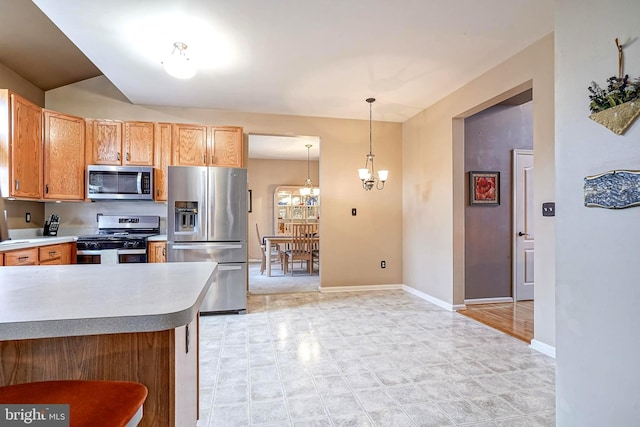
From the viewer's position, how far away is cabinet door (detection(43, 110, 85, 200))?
3.59m

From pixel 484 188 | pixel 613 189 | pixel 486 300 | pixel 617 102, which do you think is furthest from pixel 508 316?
pixel 617 102

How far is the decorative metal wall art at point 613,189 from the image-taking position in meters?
1.37

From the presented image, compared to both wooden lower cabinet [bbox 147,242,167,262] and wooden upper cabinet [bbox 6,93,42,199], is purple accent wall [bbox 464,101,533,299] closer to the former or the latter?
wooden lower cabinet [bbox 147,242,167,262]

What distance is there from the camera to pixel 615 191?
1429mm

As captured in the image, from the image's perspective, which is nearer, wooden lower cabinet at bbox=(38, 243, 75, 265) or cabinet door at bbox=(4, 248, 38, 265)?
cabinet door at bbox=(4, 248, 38, 265)

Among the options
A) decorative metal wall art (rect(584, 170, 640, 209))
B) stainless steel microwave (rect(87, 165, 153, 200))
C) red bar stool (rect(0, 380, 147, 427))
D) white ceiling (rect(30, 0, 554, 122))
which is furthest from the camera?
stainless steel microwave (rect(87, 165, 153, 200))

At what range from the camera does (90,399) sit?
30.3 inches

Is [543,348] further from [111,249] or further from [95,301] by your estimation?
[111,249]

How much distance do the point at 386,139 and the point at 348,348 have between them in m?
3.28

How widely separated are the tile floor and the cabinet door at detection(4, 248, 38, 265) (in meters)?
1.64

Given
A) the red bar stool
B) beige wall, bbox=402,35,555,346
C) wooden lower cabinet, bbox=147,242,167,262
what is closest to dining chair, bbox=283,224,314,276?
beige wall, bbox=402,35,555,346

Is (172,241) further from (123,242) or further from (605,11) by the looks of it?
(605,11)

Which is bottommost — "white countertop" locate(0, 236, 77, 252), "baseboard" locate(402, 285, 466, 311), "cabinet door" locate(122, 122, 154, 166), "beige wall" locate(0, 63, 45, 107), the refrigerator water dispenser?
"baseboard" locate(402, 285, 466, 311)

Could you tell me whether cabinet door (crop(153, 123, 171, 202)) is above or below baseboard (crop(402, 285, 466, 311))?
above
